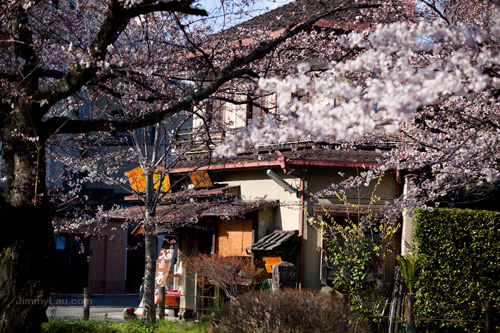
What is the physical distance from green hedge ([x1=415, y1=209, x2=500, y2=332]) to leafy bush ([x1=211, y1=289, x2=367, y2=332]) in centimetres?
493

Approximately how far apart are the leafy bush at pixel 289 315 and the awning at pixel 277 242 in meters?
6.33

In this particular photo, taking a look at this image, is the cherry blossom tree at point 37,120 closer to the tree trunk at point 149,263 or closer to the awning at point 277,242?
the tree trunk at point 149,263

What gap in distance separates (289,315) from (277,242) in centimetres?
722

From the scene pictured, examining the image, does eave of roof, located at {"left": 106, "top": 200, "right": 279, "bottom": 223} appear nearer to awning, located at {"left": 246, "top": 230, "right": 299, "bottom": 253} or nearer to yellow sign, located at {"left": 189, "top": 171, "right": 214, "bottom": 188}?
awning, located at {"left": 246, "top": 230, "right": 299, "bottom": 253}

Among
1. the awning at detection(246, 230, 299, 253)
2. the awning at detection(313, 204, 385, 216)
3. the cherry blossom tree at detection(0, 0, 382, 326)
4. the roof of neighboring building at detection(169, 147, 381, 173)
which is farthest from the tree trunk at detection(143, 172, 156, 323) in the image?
the cherry blossom tree at detection(0, 0, 382, 326)

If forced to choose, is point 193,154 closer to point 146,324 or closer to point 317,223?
point 317,223

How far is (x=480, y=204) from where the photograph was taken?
44.0 feet

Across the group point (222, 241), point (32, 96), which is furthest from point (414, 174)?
point (32, 96)

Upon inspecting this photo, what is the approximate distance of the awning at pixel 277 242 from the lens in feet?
46.8

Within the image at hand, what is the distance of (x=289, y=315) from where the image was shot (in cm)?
716

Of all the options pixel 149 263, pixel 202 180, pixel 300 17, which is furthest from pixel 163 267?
pixel 300 17

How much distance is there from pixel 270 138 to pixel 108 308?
18594 millimetres

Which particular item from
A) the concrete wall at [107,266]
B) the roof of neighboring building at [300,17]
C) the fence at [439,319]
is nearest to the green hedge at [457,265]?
the fence at [439,319]

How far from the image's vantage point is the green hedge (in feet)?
38.2
